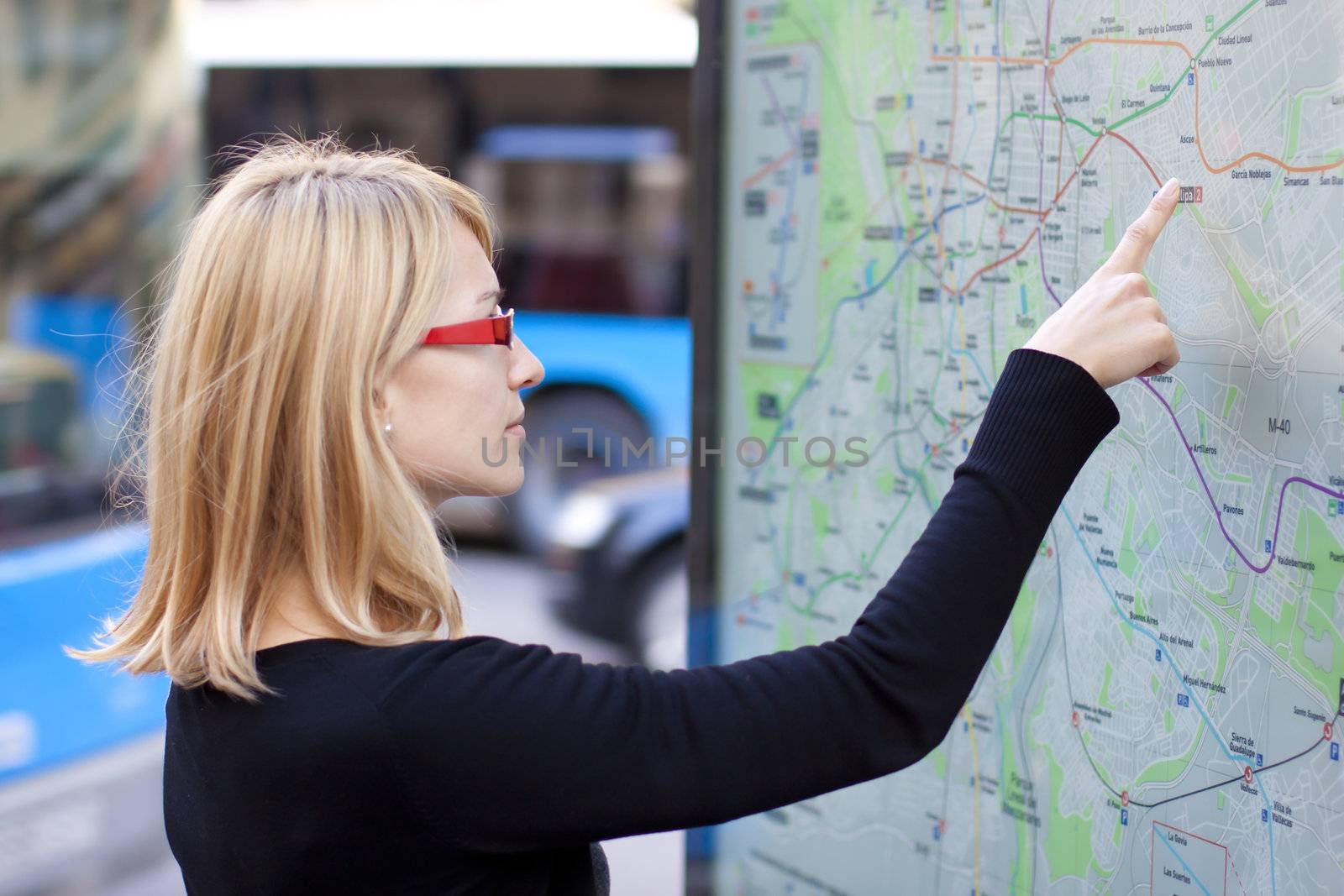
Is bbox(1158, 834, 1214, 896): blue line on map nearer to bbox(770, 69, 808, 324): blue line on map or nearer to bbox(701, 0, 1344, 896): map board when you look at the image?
bbox(701, 0, 1344, 896): map board

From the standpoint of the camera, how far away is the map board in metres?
1.25

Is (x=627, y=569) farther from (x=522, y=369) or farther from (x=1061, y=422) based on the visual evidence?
(x=1061, y=422)

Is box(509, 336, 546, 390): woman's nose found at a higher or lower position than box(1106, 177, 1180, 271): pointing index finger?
lower

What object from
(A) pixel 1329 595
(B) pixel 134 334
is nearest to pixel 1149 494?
(A) pixel 1329 595

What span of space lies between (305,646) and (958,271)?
91 cm

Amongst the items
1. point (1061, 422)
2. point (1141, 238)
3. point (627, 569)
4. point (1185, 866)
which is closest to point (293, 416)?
point (1061, 422)

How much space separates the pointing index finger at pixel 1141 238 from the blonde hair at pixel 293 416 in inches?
27.1

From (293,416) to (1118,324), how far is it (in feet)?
2.67

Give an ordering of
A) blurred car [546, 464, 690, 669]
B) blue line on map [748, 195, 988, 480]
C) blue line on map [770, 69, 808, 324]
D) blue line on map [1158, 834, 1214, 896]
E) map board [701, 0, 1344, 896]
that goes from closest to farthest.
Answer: map board [701, 0, 1344, 896] < blue line on map [1158, 834, 1214, 896] < blue line on map [748, 195, 988, 480] < blue line on map [770, 69, 808, 324] < blurred car [546, 464, 690, 669]

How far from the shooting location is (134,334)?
14.5 feet

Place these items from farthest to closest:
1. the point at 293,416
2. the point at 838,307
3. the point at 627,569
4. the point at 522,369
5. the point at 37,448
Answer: the point at 627,569 → the point at 37,448 → the point at 838,307 → the point at 522,369 → the point at 293,416

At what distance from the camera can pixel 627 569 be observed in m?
5.97

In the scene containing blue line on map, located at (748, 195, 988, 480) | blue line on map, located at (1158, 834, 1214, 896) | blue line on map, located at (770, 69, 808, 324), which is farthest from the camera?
A: blue line on map, located at (770, 69, 808, 324)

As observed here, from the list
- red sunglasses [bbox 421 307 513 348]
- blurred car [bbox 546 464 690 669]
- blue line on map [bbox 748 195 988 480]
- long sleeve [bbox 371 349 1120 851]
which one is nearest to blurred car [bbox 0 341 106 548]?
blurred car [bbox 546 464 690 669]
